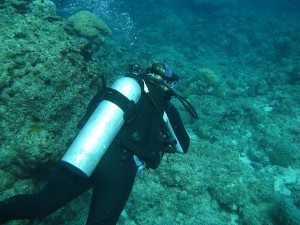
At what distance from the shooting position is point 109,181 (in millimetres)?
3189

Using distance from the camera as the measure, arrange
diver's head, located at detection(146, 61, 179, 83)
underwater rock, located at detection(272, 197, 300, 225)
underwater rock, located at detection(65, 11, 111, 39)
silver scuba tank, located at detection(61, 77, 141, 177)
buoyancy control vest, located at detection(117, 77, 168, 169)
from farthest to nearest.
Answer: underwater rock, located at detection(65, 11, 111, 39), underwater rock, located at detection(272, 197, 300, 225), diver's head, located at detection(146, 61, 179, 83), buoyancy control vest, located at detection(117, 77, 168, 169), silver scuba tank, located at detection(61, 77, 141, 177)

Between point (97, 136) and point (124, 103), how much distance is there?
0.50m

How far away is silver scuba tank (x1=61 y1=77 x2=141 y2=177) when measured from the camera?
303 centimetres

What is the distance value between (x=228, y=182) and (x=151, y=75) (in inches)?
138

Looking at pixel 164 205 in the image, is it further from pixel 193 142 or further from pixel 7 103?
pixel 7 103

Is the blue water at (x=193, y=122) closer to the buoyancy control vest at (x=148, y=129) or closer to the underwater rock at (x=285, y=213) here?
the underwater rock at (x=285, y=213)

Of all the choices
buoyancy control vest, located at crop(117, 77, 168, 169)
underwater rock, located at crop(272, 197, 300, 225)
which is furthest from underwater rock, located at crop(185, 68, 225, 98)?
buoyancy control vest, located at crop(117, 77, 168, 169)

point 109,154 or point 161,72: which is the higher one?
point 161,72

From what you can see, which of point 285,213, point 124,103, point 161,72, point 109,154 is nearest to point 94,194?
point 109,154

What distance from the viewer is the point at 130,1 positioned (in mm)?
27734

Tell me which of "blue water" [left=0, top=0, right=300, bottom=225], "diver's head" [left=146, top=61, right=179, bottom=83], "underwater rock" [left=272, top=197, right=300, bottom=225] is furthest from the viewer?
"underwater rock" [left=272, top=197, right=300, bottom=225]

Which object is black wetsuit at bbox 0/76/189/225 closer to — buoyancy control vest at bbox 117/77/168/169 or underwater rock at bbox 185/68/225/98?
buoyancy control vest at bbox 117/77/168/169

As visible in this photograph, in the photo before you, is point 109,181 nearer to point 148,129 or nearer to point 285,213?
point 148,129

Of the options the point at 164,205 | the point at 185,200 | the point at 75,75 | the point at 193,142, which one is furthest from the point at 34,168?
the point at 193,142
